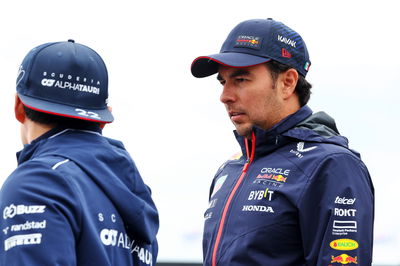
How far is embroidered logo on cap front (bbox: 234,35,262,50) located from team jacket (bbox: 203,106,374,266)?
33 centimetres

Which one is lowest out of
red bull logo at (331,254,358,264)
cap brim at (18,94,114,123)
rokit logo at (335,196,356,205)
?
red bull logo at (331,254,358,264)

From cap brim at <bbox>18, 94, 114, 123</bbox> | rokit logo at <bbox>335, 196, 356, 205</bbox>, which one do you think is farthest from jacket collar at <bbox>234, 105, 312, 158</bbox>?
cap brim at <bbox>18, 94, 114, 123</bbox>

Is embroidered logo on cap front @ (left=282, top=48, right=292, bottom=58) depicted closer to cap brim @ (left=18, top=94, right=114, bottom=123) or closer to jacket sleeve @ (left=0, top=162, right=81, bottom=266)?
cap brim @ (left=18, top=94, right=114, bottom=123)

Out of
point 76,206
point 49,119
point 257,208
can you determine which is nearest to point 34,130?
point 49,119

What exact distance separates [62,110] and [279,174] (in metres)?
0.98

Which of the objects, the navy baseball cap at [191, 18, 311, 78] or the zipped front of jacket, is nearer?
Result: the zipped front of jacket

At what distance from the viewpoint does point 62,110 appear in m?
2.14

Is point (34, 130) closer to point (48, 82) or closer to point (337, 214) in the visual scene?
point (48, 82)

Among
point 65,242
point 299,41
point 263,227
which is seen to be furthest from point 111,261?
point 299,41

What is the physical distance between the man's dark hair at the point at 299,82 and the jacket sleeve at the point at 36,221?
4.21 feet

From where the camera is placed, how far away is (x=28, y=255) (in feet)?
6.19

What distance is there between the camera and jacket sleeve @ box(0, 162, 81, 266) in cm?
190

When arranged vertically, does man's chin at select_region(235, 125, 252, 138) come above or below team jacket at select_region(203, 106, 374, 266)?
above

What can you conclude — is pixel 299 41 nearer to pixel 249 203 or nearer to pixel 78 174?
pixel 249 203
